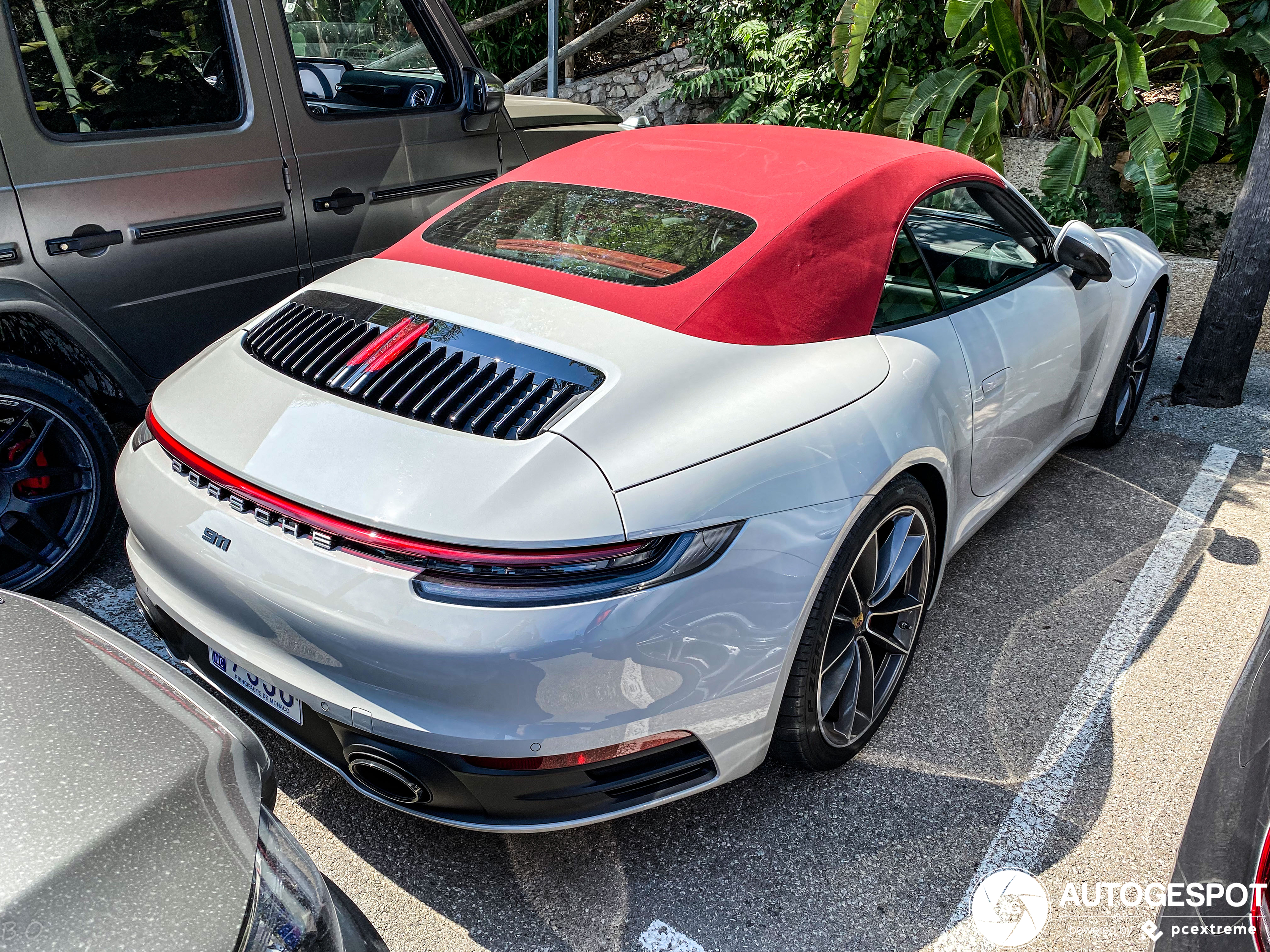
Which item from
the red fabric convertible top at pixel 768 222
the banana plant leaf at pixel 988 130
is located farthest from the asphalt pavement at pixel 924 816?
the banana plant leaf at pixel 988 130

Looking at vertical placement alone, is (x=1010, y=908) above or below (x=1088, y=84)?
below

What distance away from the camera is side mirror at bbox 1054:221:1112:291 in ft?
10.7

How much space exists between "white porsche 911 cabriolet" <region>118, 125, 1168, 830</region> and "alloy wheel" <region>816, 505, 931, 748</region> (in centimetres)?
1

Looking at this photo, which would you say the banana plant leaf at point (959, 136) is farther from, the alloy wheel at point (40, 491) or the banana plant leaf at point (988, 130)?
the alloy wheel at point (40, 491)

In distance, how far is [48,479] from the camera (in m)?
3.17

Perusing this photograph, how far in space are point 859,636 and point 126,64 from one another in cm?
293

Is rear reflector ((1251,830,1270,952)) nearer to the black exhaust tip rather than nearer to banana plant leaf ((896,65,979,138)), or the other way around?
the black exhaust tip

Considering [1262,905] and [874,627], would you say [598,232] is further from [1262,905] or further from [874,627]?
[1262,905]

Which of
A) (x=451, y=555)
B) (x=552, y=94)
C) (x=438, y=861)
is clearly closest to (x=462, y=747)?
(x=451, y=555)

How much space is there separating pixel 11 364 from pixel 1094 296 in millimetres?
3670

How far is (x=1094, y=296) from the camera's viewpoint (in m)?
3.56

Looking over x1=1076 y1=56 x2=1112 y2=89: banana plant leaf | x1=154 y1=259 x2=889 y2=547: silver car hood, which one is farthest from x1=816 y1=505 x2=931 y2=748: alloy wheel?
x1=1076 y1=56 x2=1112 y2=89: banana plant leaf

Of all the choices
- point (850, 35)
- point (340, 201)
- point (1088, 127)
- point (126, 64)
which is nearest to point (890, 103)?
point (850, 35)

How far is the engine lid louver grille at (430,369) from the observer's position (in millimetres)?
1962
